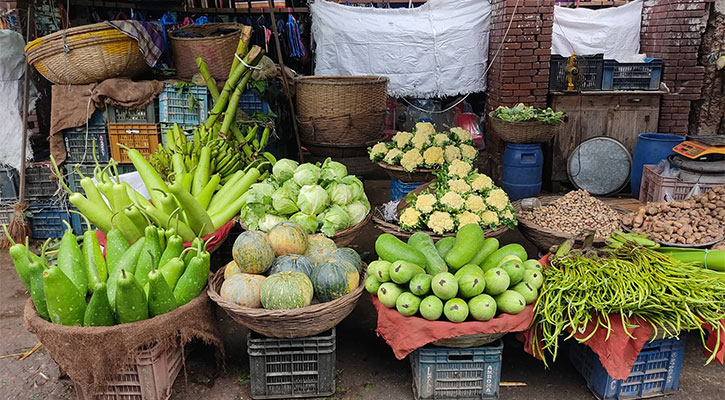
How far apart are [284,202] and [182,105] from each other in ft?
6.71

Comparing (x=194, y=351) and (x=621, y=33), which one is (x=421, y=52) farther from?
(x=194, y=351)

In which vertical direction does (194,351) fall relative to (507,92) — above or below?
below

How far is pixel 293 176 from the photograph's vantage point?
13.1 ft

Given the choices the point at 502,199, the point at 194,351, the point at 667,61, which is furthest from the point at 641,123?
the point at 194,351

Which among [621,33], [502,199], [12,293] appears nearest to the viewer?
[502,199]

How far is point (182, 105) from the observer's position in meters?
5.09

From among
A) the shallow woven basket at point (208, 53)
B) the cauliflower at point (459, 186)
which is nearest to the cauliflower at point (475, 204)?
the cauliflower at point (459, 186)

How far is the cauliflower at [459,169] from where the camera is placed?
4.17 metres

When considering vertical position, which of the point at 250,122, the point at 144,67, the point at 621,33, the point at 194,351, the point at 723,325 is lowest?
the point at 194,351

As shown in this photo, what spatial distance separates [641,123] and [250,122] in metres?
4.55

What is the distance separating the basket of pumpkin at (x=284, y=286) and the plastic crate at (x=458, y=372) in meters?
0.51

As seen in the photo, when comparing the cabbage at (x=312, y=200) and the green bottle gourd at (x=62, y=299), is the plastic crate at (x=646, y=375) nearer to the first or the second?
the cabbage at (x=312, y=200)

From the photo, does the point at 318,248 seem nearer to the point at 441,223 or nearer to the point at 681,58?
the point at 441,223

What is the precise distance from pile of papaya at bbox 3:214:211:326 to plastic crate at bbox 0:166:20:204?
9.24 feet
